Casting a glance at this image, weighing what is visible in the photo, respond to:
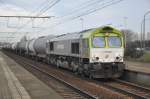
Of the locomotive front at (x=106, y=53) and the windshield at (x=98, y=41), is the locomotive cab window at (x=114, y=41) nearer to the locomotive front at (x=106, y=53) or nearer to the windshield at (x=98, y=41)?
the locomotive front at (x=106, y=53)

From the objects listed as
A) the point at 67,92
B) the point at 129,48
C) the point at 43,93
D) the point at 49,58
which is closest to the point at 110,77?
the point at 67,92

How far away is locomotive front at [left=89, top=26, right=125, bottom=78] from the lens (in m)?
20.4

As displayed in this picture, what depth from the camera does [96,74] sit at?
66.7 ft

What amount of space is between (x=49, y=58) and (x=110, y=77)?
16816 mm

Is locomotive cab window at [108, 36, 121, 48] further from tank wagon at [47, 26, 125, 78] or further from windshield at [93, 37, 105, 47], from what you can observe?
windshield at [93, 37, 105, 47]

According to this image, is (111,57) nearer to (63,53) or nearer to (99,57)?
(99,57)

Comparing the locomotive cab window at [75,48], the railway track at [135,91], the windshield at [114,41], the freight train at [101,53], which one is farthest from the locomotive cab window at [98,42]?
the railway track at [135,91]

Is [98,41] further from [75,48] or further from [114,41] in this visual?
[75,48]

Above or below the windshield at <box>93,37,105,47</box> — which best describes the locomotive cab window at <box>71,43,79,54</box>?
below

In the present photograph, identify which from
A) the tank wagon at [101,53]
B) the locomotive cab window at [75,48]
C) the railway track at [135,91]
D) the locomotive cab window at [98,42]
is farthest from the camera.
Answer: the locomotive cab window at [75,48]

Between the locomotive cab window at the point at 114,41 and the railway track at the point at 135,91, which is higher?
the locomotive cab window at the point at 114,41

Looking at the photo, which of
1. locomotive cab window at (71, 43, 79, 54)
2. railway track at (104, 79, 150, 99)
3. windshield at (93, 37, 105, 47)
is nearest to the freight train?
windshield at (93, 37, 105, 47)

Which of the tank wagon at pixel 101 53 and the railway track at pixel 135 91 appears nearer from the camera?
the railway track at pixel 135 91

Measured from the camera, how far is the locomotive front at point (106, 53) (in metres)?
20.4
